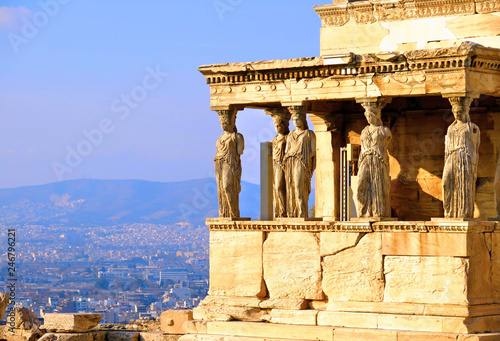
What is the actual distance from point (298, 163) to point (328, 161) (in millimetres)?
2171

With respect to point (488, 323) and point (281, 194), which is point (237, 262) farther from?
point (488, 323)

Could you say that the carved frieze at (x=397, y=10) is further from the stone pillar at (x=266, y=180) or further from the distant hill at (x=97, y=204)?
the distant hill at (x=97, y=204)

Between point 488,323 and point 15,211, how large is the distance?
172ft

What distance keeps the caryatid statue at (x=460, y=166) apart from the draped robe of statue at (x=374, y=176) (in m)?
1.05

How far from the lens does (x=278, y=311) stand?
70.5 ft

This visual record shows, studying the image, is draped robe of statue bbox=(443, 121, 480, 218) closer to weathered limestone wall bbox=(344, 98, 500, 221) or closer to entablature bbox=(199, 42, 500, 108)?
entablature bbox=(199, 42, 500, 108)

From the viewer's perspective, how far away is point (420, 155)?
74.6 feet

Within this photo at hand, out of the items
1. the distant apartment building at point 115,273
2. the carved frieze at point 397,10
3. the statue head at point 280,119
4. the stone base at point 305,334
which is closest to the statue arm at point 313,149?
the statue head at point 280,119

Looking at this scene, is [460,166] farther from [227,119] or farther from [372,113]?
[227,119]

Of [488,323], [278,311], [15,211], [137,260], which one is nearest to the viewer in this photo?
[488,323]

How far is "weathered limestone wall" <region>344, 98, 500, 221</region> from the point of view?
22.5m

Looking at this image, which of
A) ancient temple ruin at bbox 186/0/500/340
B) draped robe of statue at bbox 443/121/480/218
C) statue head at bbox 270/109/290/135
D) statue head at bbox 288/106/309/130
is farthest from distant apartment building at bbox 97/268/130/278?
draped robe of statue at bbox 443/121/480/218

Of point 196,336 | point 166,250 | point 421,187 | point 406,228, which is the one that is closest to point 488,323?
point 406,228

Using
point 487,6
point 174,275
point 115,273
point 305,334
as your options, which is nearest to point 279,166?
point 305,334
